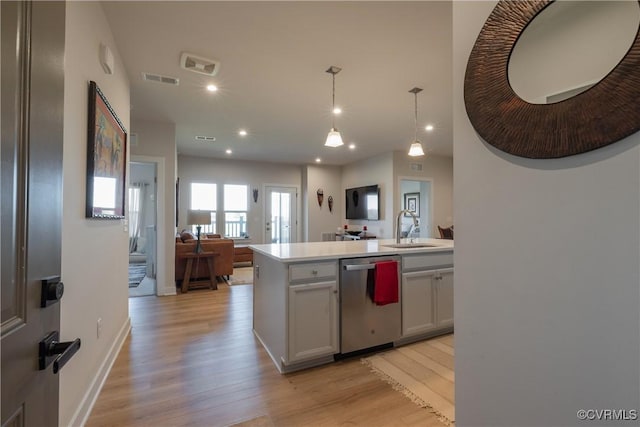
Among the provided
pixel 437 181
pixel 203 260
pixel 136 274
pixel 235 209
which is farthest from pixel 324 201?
pixel 136 274

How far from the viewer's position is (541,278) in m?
0.79

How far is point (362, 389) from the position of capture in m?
2.02

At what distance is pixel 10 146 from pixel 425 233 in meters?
7.41

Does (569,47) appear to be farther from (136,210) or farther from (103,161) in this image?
(136,210)

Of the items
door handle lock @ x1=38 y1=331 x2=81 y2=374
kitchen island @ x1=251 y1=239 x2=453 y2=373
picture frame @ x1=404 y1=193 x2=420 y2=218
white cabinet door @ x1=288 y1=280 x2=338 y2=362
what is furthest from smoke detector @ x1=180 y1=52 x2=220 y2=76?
picture frame @ x1=404 y1=193 x2=420 y2=218

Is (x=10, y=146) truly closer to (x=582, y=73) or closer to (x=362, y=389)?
(x=582, y=73)

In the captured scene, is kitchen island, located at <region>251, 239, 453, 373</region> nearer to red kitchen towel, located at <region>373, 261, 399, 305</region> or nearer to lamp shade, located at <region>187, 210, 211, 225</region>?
red kitchen towel, located at <region>373, 261, 399, 305</region>

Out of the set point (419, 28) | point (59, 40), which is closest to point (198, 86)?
point (419, 28)

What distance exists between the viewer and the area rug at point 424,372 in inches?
74.4

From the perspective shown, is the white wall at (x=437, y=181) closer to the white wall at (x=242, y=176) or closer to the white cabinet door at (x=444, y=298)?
the white wall at (x=242, y=176)

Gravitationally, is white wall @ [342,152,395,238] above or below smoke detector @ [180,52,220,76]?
below

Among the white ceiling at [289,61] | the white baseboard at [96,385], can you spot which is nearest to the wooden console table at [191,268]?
the white baseboard at [96,385]

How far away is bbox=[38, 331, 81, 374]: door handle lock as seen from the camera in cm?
66

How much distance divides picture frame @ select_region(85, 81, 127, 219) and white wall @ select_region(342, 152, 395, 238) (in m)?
5.24
